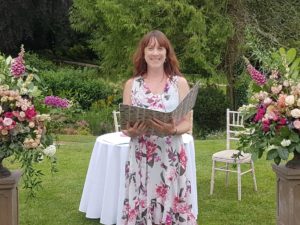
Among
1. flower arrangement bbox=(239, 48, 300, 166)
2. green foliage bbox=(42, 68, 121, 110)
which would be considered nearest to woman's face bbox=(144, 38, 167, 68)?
flower arrangement bbox=(239, 48, 300, 166)

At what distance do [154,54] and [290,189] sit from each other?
1.43 metres

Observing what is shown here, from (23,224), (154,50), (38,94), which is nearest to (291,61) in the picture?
(154,50)

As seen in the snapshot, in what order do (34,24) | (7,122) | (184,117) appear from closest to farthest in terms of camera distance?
(7,122) → (184,117) → (34,24)

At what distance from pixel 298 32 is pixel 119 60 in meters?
4.74

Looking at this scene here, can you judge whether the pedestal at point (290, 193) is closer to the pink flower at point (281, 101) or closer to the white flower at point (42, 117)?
the pink flower at point (281, 101)

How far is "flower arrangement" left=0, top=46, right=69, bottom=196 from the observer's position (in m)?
3.43

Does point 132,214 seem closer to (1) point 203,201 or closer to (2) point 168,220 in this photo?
(2) point 168,220

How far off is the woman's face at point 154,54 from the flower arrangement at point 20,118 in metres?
0.79

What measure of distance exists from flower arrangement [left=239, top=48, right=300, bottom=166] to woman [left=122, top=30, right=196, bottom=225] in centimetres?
53

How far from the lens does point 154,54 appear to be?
3.77 m

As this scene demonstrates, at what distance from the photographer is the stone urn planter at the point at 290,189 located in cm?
398

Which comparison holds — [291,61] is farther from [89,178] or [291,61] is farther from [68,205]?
[68,205]

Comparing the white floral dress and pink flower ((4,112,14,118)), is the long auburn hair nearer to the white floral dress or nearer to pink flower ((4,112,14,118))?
the white floral dress

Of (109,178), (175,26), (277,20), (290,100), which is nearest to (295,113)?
(290,100)
